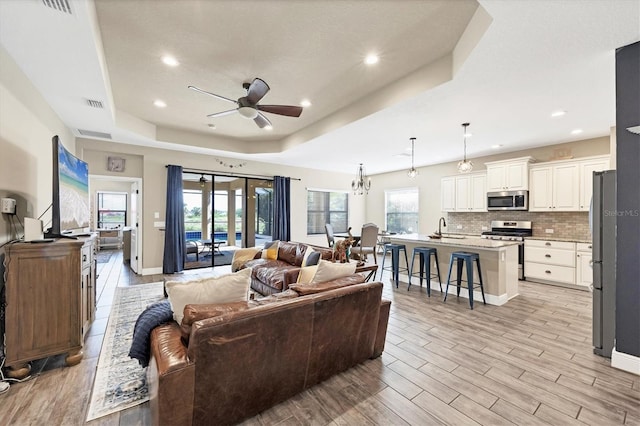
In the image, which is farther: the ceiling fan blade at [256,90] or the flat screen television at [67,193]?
the ceiling fan blade at [256,90]

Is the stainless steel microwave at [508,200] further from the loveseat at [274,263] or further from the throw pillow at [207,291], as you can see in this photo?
the throw pillow at [207,291]

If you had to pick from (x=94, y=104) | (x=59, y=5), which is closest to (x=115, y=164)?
(x=94, y=104)

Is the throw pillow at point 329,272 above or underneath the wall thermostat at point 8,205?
underneath

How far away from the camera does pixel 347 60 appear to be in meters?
3.03

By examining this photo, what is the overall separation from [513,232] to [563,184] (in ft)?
4.32

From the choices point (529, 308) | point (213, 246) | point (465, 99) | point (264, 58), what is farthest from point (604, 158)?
point (213, 246)

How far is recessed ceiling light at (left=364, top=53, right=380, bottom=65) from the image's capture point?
294 centimetres

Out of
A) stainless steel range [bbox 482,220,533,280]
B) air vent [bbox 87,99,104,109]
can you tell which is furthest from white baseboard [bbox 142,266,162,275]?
stainless steel range [bbox 482,220,533,280]

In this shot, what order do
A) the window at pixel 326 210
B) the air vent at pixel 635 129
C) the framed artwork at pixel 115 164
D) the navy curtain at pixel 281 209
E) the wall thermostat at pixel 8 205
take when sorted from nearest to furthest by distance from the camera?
the air vent at pixel 635 129 → the wall thermostat at pixel 8 205 → the framed artwork at pixel 115 164 → the navy curtain at pixel 281 209 → the window at pixel 326 210

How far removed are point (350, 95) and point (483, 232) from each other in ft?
15.7

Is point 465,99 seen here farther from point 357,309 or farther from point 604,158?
point 604,158

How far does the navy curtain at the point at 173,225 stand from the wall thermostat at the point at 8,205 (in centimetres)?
344

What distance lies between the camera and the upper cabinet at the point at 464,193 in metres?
6.42

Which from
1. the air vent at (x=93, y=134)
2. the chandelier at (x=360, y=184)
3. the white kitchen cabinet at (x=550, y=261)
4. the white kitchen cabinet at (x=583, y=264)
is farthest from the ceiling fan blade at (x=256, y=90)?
the white kitchen cabinet at (x=583, y=264)
